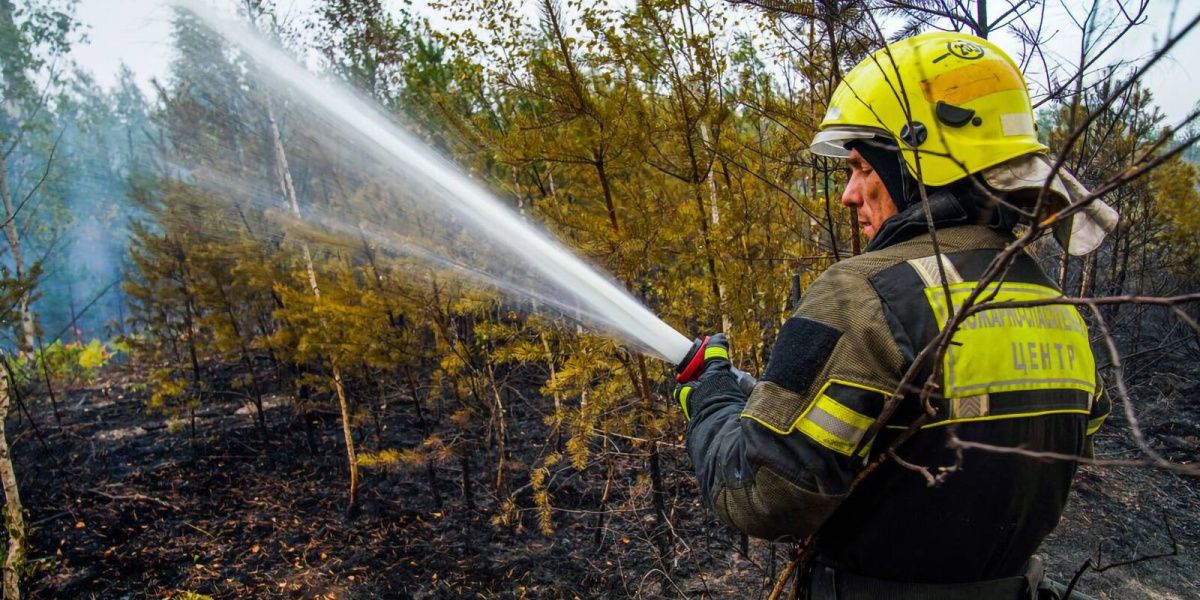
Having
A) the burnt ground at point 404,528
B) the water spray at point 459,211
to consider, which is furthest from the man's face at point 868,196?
the burnt ground at point 404,528

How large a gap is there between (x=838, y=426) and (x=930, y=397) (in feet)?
0.69

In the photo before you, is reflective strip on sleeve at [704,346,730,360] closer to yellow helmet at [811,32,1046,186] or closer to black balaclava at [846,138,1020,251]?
black balaclava at [846,138,1020,251]

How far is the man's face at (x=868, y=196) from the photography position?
184 cm

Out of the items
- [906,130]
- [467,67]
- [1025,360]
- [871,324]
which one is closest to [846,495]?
[871,324]

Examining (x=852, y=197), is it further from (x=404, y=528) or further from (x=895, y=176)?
(x=404, y=528)

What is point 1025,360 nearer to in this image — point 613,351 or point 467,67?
point 613,351

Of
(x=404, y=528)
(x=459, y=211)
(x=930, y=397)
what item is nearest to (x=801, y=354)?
(x=930, y=397)

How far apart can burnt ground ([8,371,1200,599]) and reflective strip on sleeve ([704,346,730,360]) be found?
2.83 meters

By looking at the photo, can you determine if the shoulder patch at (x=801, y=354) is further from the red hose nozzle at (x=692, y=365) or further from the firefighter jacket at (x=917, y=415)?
the red hose nozzle at (x=692, y=365)

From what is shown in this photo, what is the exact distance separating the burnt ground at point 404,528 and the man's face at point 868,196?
3378 millimetres

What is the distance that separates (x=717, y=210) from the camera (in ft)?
18.1

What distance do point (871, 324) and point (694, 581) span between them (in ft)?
18.9

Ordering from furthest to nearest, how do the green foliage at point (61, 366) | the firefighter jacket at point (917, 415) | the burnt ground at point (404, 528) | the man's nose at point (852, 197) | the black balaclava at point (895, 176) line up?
the green foliage at point (61, 366) < the burnt ground at point (404, 528) < the man's nose at point (852, 197) < the black balaclava at point (895, 176) < the firefighter jacket at point (917, 415)

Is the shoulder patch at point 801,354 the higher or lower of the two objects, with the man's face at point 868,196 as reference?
lower
